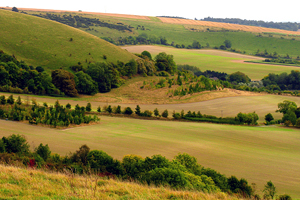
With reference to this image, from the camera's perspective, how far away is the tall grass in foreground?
39.1 feet

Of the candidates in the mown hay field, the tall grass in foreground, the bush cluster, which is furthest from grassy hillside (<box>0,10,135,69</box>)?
the tall grass in foreground

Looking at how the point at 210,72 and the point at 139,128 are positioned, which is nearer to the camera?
the point at 139,128

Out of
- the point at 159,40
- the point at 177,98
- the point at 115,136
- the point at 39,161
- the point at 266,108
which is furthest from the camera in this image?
the point at 159,40

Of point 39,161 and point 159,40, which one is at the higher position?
point 159,40

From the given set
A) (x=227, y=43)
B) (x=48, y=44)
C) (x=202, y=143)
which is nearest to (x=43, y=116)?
(x=202, y=143)

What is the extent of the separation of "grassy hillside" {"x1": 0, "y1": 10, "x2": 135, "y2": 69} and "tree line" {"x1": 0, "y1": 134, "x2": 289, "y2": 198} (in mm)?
61021

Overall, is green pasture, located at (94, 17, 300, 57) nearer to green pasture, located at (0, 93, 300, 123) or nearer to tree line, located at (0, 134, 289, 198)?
green pasture, located at (0, 93, 300, 123)

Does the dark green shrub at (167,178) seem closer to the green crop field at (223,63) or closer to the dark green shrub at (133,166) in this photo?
the dark green shrub at (133,166)

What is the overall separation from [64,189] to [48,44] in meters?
84.6

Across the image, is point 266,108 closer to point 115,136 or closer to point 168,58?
point 115,136

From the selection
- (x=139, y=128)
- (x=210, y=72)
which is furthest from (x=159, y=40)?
(x=139, y=128)

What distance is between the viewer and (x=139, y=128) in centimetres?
3903

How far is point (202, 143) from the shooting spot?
33.5 meters

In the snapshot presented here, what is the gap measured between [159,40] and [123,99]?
128492 millimetres
